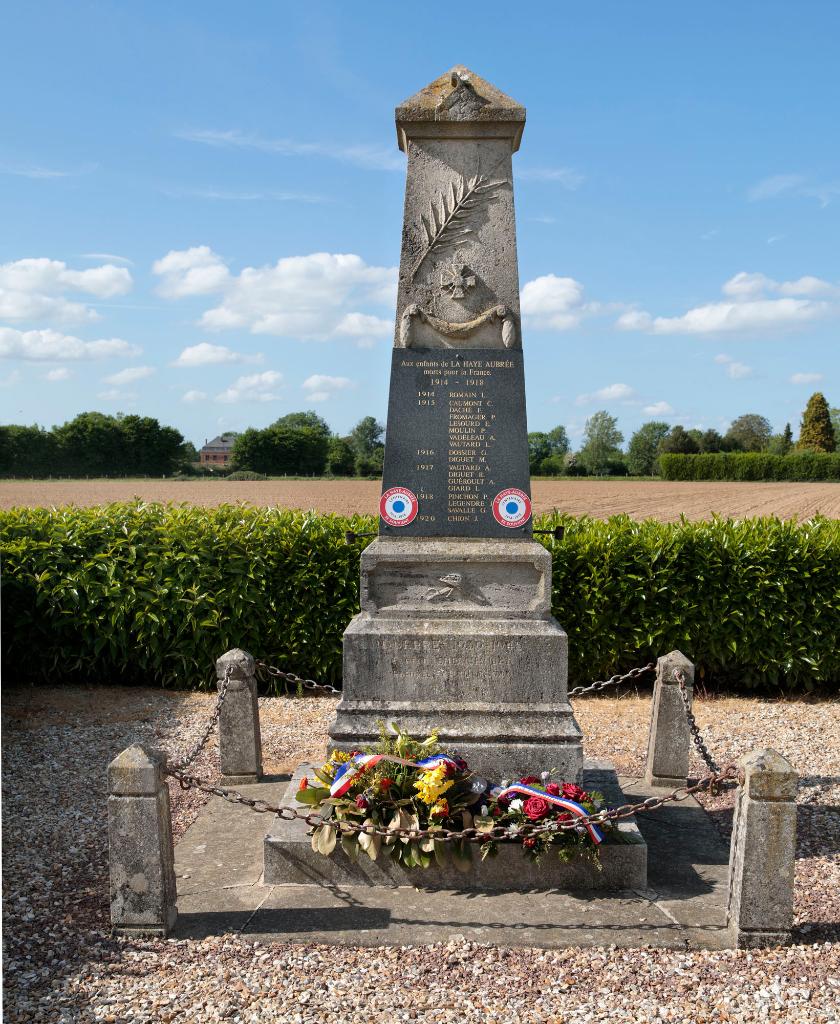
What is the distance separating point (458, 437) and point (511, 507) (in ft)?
1.65

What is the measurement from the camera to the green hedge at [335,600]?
8.37 m

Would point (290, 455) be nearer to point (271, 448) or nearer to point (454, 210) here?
point (271, 448)

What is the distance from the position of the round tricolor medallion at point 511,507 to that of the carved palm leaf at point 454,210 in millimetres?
1377

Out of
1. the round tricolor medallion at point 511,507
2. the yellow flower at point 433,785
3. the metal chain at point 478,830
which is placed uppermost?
the round tricolor medallion at point 511,507

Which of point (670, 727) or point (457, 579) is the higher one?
point (457, 579)

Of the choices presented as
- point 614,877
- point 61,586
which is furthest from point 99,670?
point 614,877

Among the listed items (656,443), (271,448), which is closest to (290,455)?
(271,448)

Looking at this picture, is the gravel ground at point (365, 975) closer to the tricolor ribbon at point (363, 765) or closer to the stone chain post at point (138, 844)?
the stone chain post at point (138, 844)

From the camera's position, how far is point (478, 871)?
434 cm

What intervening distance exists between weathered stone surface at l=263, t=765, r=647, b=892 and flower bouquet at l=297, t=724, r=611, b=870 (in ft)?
0.22

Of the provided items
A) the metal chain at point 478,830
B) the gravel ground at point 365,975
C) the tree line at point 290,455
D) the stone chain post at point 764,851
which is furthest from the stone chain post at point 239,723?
the tree line at point 290,455

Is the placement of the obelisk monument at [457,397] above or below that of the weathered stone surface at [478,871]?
above

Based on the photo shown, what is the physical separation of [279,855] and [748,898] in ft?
7.34

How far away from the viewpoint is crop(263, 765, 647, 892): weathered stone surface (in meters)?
4.33
